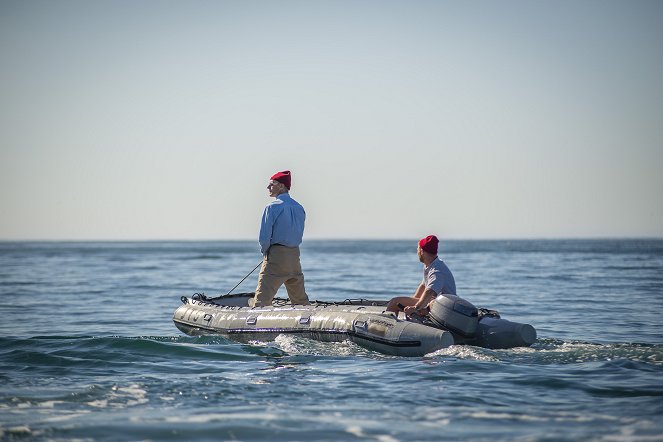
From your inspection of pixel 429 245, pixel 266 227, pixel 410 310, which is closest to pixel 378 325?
pixel 410 310

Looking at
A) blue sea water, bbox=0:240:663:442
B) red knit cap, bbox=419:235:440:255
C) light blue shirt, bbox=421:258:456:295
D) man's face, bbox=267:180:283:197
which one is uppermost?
man's face, bbox=267:180:283:197

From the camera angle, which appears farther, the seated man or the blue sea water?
the seated man

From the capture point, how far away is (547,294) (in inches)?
933

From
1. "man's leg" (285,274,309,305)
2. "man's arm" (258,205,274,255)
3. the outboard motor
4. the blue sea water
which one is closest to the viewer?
the blue sea water

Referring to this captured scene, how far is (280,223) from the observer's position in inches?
480

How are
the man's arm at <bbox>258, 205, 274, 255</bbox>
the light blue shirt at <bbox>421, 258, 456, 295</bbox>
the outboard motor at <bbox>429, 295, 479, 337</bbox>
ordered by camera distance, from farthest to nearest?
the man's arm at <bbox>258, 205, 274, 255</bbox> < the light blue shirt at <bbox>421, 258, 456, 295</bbox> < the outboard motor at <bbox>429, 295, 479, 337</bbox>

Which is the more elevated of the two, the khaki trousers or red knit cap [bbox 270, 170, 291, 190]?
red knit cap [bbox 270, 170, 291, 190]

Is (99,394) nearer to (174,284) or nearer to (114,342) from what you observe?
(114,342)

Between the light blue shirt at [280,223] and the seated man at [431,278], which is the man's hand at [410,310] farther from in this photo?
the light blue shirt at [280,223]

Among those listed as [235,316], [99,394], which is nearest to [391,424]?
[99,394]

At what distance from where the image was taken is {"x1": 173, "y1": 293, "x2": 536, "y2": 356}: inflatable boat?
10453 millimetres

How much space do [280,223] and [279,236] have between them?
0.20m

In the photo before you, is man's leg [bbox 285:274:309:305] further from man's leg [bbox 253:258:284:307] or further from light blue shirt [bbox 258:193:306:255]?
light blue shirt [bbox 258:193:306:255]

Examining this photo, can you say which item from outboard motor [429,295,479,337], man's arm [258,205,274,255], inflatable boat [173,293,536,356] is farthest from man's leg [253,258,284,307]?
outboard motor [429,295,479,337]
